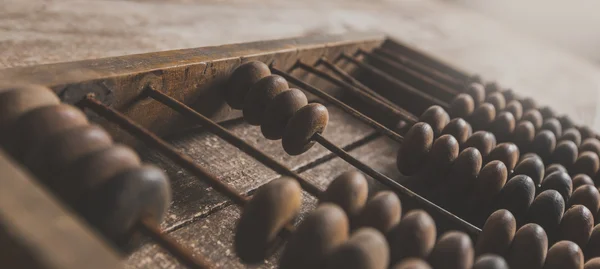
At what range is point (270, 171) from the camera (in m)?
0.92

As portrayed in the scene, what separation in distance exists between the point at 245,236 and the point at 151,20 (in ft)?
3.18

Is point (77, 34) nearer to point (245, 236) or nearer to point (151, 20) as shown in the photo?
point (151, 20)

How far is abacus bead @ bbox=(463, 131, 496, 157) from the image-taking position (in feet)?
3.20

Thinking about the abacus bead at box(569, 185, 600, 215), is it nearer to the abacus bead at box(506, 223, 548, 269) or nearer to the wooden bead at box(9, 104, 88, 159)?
the abacus bead at box(506, 223, 548, 269)

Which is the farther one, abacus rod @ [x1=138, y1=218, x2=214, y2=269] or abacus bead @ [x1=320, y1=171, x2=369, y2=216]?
abacus bead @ [x1=320, y1=171, x2=369, y2=216]

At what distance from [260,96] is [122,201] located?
1.43 ft

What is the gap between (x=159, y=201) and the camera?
1.70ft

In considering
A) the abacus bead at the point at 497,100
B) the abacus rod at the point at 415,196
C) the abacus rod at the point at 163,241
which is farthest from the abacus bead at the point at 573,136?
the abacus rod at the point at 163,241

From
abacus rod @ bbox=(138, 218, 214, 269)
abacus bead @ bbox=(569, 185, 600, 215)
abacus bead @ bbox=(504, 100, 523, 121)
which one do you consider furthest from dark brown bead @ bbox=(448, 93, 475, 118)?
abacus rod @ bbox=(138, 218, 214, 269)

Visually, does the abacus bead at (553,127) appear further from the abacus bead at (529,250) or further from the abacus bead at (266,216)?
the abacus bead at (266,216)

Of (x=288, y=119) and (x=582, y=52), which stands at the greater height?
(x=288, y=119)

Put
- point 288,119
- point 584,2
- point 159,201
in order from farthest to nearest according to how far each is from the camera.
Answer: point 584,2 → point 288,119 → point 159,201

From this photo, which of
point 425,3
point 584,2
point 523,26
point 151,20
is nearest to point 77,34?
point 151,20

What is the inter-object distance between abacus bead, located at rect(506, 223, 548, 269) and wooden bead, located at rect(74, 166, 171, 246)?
0.45 meters
